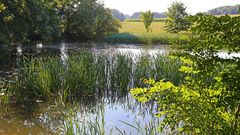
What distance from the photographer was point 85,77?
8.41 meters

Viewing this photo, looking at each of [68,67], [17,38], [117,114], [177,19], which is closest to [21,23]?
[17,38]

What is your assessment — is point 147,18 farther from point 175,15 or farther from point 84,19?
point 84,19

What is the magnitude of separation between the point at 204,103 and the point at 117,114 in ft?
15.1

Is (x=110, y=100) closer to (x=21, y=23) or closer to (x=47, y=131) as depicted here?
(x=47, y=131)

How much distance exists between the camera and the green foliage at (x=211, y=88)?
2.55 metres

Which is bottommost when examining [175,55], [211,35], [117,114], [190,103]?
[117,114]

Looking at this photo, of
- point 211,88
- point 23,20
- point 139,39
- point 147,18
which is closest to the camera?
point 211,88

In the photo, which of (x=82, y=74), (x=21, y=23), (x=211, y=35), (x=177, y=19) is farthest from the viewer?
(x=177, y=19)

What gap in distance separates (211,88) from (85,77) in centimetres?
563

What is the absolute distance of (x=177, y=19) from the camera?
41.4m

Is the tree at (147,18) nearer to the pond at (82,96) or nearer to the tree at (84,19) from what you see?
the tree at (84,19)

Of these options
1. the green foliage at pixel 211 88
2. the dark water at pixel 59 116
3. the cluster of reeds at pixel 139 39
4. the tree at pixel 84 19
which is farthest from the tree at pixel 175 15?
the green foliage at pixel 211 88

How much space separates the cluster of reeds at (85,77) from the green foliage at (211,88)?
485 centimetres

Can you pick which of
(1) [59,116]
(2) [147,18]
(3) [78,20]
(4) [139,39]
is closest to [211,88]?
(1) [59,116]
